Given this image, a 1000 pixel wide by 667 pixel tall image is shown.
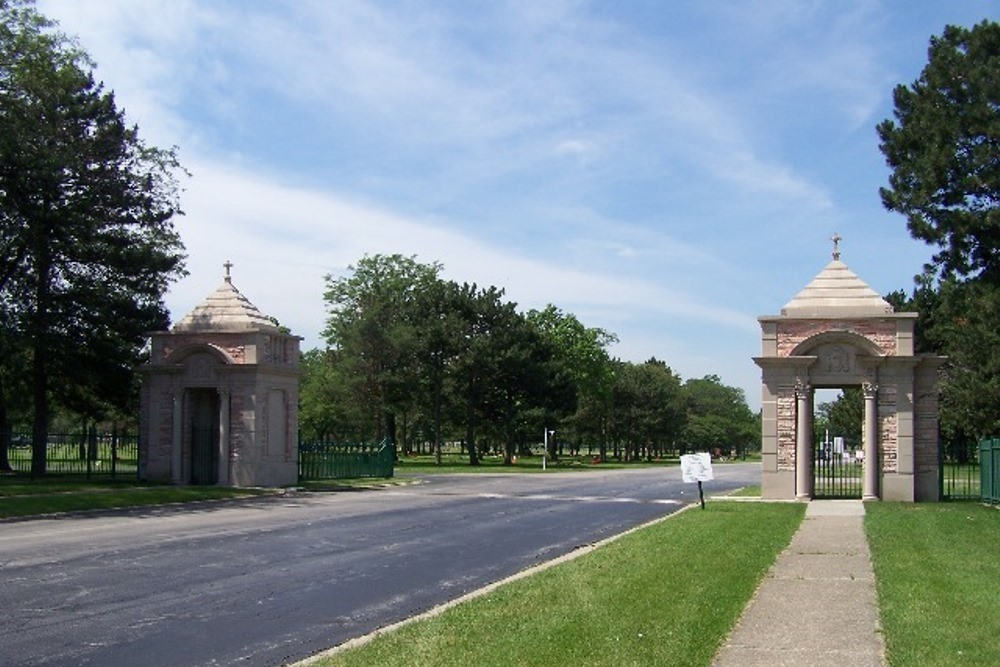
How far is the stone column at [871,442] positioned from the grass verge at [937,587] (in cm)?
670

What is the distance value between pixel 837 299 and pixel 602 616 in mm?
22694

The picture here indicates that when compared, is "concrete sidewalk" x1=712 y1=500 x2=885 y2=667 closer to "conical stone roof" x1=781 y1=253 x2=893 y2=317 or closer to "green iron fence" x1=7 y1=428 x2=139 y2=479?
"conical stone roof" x1=781 y1=253 x2=893 y2=317

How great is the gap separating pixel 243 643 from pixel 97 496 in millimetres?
21691

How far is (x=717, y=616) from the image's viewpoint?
1081 cm

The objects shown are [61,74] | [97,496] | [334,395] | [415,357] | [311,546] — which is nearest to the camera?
[311,546]

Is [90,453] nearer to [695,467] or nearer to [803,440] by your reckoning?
[695,467]

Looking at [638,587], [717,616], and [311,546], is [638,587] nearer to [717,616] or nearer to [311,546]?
[717,616]

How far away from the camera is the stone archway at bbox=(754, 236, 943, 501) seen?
3073 cm

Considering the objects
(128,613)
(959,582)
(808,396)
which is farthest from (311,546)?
(808,396)

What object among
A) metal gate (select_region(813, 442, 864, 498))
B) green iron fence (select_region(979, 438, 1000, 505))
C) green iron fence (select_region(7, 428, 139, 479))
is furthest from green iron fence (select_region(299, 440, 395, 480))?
green iron fence (select_region(979, 438, 1000, 505))

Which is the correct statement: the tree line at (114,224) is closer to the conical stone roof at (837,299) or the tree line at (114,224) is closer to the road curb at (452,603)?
the conical stone roof at (837,299)

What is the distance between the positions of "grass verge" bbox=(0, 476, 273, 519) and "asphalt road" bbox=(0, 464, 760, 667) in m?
1.58

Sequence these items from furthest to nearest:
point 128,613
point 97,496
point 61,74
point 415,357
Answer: point 415,357
point 61,74
point 97,496
point 128,613

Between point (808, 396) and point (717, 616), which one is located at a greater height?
point (808, 396)
